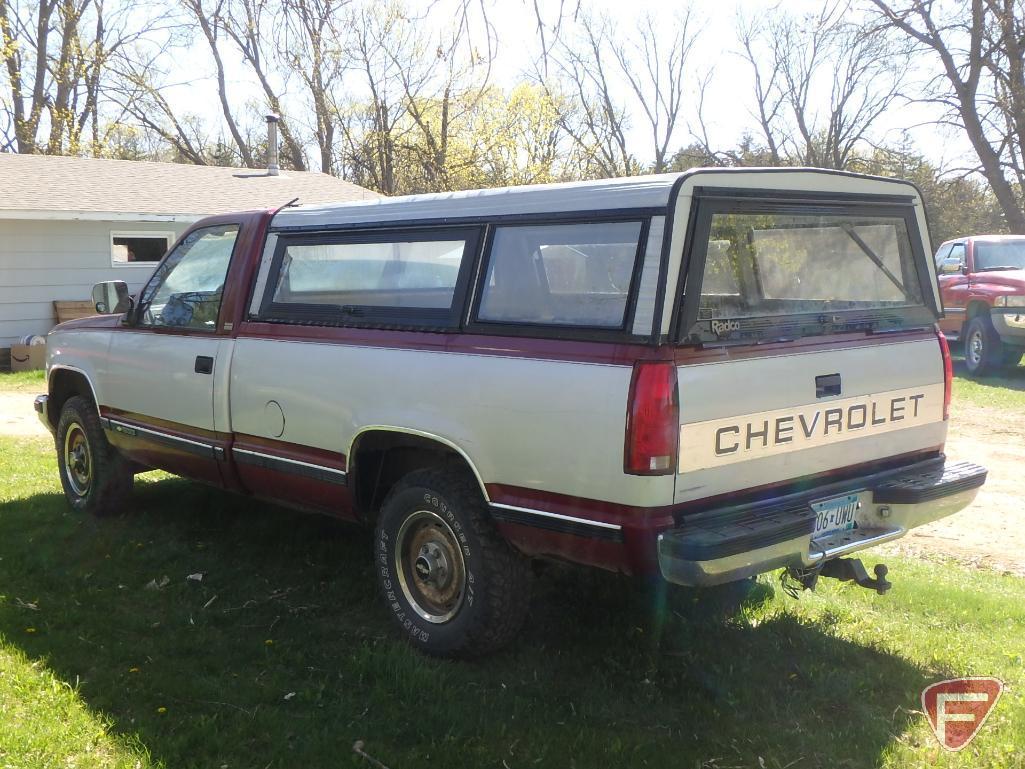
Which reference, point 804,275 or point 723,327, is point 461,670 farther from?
point 804,275

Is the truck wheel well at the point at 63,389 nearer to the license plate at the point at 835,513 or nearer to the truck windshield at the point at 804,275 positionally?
the truck windshield at the point at 804,275

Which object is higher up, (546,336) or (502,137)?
(502,137)

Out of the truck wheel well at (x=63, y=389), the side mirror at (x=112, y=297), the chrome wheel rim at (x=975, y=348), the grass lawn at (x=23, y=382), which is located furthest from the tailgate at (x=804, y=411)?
the grass lawn at (x=23, y=382)

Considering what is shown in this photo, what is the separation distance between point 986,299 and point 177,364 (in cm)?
1174

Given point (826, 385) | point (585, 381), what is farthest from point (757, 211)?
point (585, 381)

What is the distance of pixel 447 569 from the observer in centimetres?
429

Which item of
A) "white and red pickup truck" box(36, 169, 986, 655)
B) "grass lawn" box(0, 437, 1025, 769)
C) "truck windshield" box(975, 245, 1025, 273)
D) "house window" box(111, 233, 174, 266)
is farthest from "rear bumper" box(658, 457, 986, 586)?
"house window" box(111, 233, 174, 266)

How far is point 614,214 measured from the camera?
372 centimetres

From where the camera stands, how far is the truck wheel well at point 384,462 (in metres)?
4.27

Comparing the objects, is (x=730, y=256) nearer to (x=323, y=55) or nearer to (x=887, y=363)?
(x=887, y=363)

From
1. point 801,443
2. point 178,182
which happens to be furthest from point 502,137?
point 801,443

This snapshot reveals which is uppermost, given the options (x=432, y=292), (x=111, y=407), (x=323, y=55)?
(x=323, y=55)

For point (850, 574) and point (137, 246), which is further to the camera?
point (137, 246)

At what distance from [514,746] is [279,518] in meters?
3.13
